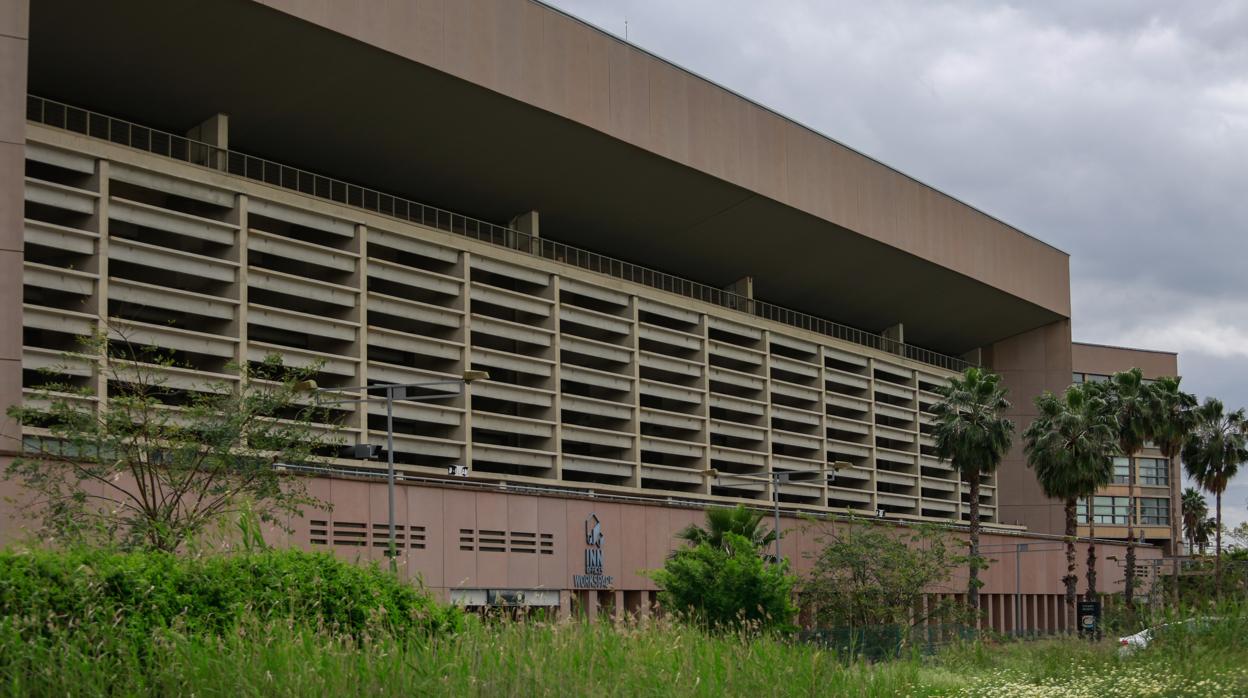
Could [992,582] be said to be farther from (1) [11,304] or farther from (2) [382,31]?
(1) [11,304]

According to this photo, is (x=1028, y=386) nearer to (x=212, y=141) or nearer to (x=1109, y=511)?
(x=1109, y=511)

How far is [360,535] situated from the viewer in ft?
153

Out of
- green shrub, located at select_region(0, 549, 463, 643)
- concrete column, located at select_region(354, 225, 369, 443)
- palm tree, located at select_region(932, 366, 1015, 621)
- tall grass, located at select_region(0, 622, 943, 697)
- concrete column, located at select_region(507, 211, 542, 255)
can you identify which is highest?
concrete column, located at select_region(507, 211, 542, 255)

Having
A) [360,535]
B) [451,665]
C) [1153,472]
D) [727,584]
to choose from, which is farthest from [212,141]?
[1153,472]

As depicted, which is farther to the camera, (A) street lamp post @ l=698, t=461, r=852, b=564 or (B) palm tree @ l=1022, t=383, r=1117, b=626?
(B) palm tree @ l=1022, t=383, r=1117, b=626

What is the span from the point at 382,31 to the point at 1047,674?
34.2 metres

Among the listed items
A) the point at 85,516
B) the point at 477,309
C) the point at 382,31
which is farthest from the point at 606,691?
the point at 477,309

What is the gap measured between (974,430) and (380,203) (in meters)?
29.0

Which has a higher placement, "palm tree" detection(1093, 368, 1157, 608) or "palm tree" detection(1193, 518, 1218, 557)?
"palm tree" detection(1093, 368, 1157, 608)

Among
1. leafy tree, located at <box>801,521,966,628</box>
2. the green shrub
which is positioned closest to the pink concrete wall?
leafy tree, located at <box>801,521,966,628</box>

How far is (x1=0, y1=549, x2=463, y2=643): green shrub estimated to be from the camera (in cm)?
1395

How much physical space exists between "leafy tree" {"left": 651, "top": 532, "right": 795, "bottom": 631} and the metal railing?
58.9ft

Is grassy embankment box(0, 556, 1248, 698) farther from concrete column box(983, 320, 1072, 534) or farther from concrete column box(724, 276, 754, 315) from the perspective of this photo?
concrete column box(983, 320, 1072, 534)

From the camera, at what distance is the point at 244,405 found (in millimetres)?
34219
